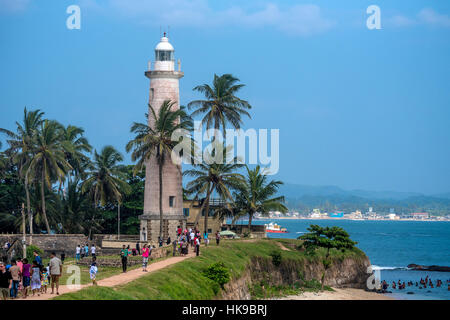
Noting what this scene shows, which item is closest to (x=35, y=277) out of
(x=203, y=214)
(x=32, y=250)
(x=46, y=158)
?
(x=32, y=250)

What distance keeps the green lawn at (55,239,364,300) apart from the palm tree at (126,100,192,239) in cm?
819

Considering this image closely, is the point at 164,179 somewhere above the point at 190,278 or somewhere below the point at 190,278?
above

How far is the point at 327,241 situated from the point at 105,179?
2390 cm

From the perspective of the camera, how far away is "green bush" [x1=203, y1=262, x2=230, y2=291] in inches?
1730

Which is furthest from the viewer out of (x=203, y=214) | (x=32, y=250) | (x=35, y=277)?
(x=203, y=214)

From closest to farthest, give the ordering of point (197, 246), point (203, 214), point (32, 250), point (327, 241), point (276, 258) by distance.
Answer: point (197, 246) → point (32, 250) → point (276, 258) → point (327, 241) → point (203, 214)

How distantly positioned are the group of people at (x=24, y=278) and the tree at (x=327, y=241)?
34.1 meters

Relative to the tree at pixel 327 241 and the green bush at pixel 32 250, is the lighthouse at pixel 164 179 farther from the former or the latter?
the tree at pixel 327 241

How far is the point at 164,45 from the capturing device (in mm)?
63688

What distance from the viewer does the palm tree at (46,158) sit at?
6688 centimetres

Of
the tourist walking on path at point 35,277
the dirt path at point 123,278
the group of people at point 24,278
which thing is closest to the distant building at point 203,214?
the dirt path at point 123,278

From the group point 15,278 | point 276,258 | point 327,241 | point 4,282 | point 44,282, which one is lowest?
point 276,258

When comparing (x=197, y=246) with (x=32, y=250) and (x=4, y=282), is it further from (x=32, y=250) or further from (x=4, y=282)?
(x=4, y=282)

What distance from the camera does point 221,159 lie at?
6356 centimetres
